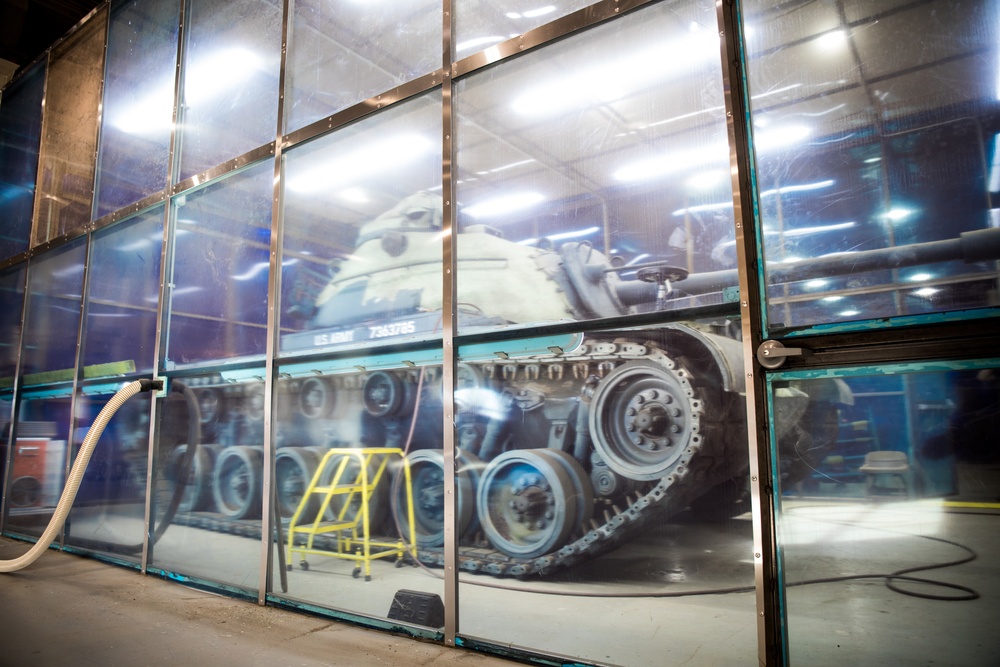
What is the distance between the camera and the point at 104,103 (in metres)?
4.71

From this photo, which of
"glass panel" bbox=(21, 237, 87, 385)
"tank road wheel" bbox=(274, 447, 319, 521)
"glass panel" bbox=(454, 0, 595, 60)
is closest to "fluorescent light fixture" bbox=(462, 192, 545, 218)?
"glass panel" bbox=(454, 0, 595, 60)

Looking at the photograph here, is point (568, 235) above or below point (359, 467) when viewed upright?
above

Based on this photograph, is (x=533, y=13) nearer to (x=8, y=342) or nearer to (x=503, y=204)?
(x=503, y=204)

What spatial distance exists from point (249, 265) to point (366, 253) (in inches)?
35.1

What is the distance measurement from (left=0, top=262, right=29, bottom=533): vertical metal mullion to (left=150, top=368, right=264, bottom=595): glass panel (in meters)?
2.24

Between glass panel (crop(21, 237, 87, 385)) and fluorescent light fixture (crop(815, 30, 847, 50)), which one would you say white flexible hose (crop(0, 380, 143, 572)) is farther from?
fluorescent light fixture (crop(815, 30, 847, 50))

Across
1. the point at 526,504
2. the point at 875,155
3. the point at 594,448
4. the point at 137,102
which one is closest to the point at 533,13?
the point at 875,155

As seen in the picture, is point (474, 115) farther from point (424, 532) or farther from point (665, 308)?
point (424, 532)

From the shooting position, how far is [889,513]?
1657mm

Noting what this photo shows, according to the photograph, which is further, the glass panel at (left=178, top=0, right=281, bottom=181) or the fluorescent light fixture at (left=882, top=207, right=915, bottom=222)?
the glass panel at (left=178, top=0, right=281, bottom=181)

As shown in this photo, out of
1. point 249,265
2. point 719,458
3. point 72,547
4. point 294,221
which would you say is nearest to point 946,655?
point 719,458

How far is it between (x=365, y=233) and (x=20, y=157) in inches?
186

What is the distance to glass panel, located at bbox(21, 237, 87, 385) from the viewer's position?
4.63 m

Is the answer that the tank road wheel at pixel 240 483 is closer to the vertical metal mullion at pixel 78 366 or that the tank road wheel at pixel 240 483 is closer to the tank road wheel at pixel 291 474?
the tank road wheel at pixel 291 474
